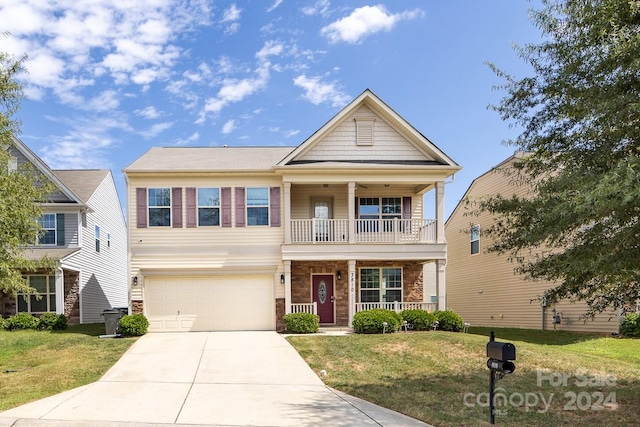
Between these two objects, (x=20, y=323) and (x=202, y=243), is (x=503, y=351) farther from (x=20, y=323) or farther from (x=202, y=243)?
(x=20, y=323)

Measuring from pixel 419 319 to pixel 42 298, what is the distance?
51.2 feet

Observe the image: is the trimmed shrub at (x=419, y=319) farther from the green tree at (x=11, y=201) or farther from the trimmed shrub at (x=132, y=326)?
the green tree at (x=11, y=201)

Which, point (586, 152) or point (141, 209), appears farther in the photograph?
point (141, 209)

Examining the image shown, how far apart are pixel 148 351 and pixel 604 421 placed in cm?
1091

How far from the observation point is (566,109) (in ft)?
25.3

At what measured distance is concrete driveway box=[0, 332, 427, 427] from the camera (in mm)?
7641

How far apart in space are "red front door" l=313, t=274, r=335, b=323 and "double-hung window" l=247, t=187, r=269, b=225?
9.82 ft

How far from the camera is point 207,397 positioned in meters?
9.05

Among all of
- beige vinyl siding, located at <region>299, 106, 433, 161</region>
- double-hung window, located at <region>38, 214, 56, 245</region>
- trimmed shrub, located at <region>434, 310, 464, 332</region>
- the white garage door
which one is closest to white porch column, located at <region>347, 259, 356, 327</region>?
the white garage door

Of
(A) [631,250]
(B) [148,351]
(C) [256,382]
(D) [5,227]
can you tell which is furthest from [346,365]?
(D) [5,227]

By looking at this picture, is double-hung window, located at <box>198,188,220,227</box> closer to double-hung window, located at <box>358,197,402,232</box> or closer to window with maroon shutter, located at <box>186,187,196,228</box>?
window with maroon shutter, located at <box>186,187,196,228</box>

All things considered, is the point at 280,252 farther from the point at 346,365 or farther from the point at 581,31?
the point at 581,31

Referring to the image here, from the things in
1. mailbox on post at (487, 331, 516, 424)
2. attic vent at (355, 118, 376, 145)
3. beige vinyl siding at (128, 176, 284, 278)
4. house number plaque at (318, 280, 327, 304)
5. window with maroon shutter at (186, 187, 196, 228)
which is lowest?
house number plaque at (318, 280, 327, 304)

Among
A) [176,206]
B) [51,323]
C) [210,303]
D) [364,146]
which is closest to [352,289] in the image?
[210,303]
